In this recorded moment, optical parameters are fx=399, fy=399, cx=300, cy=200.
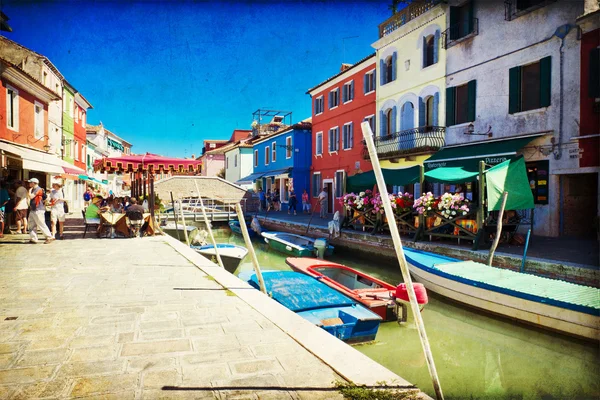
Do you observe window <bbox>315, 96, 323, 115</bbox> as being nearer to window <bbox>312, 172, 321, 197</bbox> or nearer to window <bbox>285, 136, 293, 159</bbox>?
window <bbox>285, 136, 293, 159</bbox>

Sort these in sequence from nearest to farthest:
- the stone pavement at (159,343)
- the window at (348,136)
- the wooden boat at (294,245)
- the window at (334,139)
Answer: the stone pavement at (159,343) → the wooden boat at (294,245) → the window at (348,136) → the window at (334,139)

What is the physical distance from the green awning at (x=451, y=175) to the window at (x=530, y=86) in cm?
307

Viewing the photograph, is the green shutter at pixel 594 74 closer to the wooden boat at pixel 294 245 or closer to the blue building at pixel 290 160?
the wooden boat at pixel 294 245

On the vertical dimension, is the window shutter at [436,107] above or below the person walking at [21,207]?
above

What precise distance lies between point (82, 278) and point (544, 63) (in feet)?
43.8

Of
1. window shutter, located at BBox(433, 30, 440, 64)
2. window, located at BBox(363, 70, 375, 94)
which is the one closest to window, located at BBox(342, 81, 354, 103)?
window, located at BBox(363, 70, 375, 94)

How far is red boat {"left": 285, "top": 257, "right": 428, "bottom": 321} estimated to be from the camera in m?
6.32

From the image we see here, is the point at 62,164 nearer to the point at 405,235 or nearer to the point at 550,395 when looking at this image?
the point at 405,235

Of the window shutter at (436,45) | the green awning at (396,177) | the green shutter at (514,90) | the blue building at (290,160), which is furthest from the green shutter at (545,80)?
the blue building at (290,160)

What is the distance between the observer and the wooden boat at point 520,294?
571 cm

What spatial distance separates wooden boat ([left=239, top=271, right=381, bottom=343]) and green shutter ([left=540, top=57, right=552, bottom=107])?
379 inches

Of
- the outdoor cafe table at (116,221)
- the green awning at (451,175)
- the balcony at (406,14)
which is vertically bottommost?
the outdoor cafe table at (116,221)

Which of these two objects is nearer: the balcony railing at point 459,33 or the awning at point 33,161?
the awning at point 33,161

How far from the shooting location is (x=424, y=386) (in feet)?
16.3
